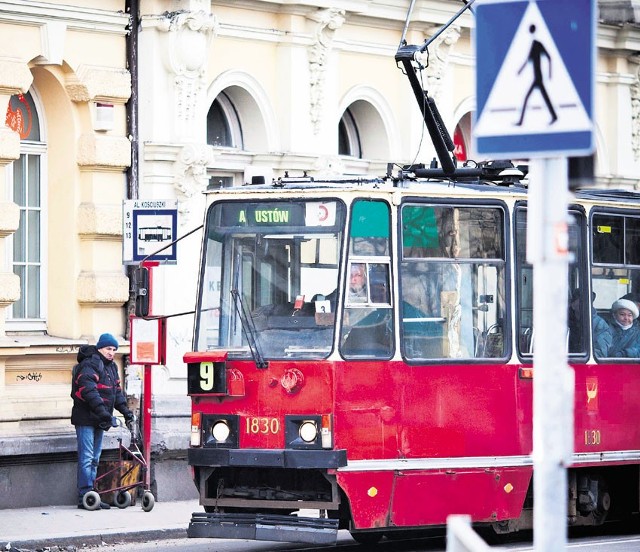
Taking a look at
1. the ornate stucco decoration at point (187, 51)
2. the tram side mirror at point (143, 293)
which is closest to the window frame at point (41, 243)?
the ornate stucco decoration at point (187, 51)

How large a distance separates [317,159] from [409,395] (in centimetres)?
794

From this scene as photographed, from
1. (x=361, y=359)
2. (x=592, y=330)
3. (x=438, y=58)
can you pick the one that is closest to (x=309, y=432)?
(x=361, y=359)

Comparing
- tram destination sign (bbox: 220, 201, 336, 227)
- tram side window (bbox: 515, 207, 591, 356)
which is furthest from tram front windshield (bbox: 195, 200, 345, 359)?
tram side window (bbox: 515, 207, 591, 356)

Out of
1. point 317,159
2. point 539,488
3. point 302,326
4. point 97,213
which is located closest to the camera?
point 539,488

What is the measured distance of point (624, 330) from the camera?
51.5ft

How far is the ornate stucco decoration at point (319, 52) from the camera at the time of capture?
21406 millimetres

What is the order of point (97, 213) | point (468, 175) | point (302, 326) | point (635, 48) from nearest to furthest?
point (302, 326), point (468, 175), point (97, 213), point (635, 48)

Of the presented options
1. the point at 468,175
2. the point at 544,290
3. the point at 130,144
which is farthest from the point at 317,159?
the point at 544,290

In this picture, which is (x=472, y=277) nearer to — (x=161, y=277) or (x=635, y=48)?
(x=161, y=277)

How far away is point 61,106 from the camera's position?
1898cm

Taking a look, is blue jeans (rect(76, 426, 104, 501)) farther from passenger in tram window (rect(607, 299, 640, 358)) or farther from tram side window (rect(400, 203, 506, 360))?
Result: passenger in tram window (rect(607, 299, 640, 358))

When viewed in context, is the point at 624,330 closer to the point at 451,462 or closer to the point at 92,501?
the point at 451,462

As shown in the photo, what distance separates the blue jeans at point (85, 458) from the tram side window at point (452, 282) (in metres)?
4.74

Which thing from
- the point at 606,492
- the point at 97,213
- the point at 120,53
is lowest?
the point at 606,492
